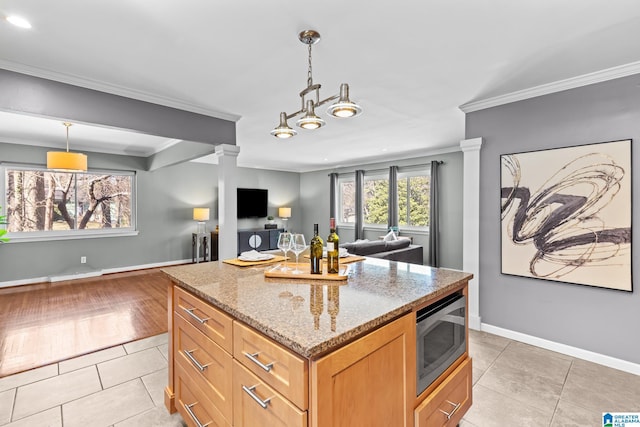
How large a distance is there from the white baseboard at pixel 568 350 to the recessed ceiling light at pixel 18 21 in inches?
176

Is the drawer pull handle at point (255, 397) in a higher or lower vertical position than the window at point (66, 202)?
lower

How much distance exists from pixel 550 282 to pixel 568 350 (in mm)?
604

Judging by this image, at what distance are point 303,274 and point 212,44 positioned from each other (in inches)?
68.0

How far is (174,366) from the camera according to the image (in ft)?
6.33

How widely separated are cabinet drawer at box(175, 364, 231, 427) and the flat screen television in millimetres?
6273

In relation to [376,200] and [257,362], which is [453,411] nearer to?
[257,362]

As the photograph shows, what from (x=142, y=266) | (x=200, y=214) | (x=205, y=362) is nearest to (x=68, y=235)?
(x=142, y=266)

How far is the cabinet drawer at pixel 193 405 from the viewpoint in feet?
4.85

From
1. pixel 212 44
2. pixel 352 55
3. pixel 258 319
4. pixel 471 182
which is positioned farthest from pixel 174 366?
pixel 471 182

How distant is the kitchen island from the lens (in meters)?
1.00

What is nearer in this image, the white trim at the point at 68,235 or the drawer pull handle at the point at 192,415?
the drawer pull handle at the point at 192,415

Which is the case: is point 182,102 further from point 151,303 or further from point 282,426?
point 282,426

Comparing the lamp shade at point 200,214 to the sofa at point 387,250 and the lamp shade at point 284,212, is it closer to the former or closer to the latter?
the lamp shade at point 284,212

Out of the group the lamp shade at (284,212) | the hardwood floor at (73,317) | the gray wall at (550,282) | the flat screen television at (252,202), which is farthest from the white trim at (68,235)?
the gray wall at (550,282)
